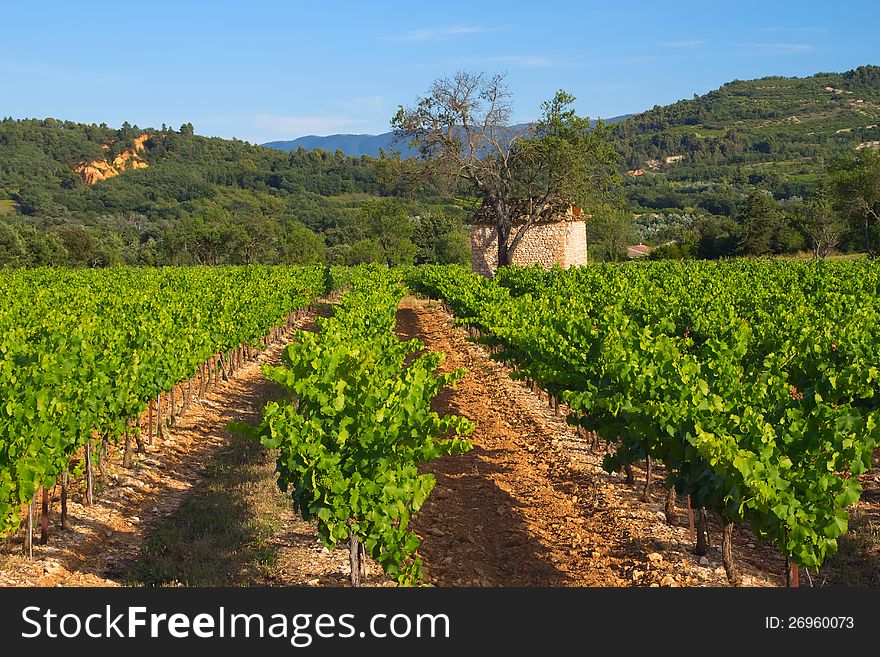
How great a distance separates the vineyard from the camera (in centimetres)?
683

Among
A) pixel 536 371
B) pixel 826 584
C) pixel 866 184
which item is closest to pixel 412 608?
pixel 826 584

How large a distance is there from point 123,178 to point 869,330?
17004 cm

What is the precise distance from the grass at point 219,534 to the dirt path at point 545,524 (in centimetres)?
183

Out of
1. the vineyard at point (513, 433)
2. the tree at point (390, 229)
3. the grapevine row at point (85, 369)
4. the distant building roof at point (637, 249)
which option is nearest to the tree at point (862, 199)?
the distant building roof at point (637, 249)

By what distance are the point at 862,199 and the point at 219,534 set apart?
5522 cm

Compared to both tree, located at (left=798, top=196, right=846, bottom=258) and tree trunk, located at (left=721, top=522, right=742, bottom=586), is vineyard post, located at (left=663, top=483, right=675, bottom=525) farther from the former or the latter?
tree, located at (left=798, top=196, right=846, bottom=258)

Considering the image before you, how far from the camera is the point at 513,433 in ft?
45.6

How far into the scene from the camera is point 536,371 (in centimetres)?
1323

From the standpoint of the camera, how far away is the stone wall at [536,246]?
48.2m

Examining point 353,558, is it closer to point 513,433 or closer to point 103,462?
point 103,462

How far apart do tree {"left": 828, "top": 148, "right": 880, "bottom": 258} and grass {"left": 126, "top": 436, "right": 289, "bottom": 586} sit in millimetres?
51225

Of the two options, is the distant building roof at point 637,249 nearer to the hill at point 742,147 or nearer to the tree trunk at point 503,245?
the hill at point 742,147

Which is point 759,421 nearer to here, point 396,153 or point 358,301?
point 358,301

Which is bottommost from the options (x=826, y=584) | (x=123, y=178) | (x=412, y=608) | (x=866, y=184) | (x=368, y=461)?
(x=826, y=584)
